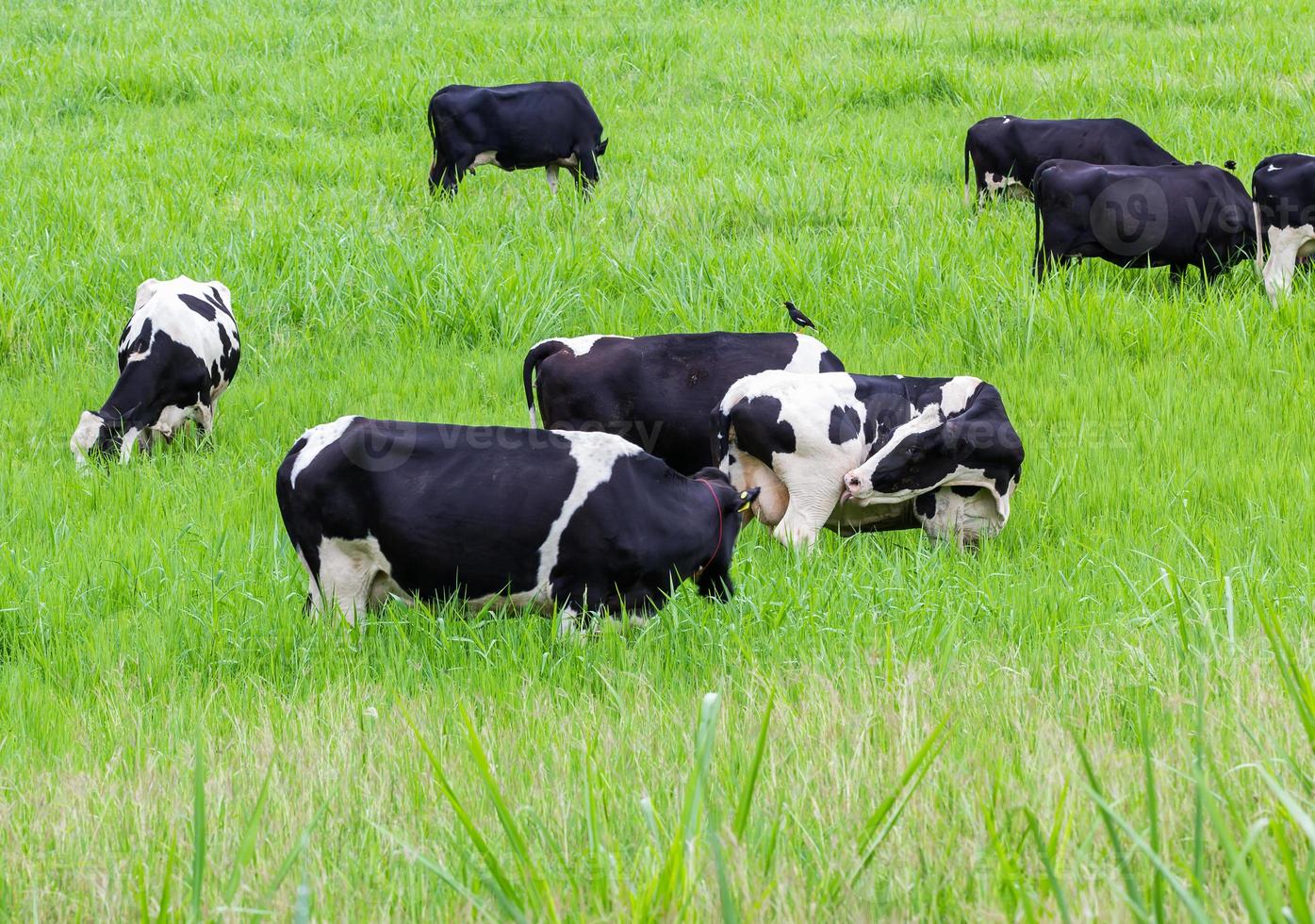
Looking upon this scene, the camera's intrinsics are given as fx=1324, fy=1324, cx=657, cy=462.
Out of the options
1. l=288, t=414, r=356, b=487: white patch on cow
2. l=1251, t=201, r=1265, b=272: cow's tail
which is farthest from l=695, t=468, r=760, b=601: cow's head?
l=1251, t=201, r=1265, b=272: cow's tail

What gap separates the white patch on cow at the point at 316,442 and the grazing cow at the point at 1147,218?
5572 mm

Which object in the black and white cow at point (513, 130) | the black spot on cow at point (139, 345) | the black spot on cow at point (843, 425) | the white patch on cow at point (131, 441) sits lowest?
the white patch on cow at point (131, 441)

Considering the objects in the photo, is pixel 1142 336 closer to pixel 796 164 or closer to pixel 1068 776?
pixel 796 164

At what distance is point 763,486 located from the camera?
5930 mm

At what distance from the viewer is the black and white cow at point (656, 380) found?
6234mm

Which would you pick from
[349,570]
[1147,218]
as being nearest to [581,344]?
[349,570]

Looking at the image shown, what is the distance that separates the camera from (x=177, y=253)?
9.51m

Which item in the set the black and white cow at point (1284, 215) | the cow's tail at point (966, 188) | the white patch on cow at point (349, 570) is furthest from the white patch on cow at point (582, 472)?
the cow's tail at point (966, 188)

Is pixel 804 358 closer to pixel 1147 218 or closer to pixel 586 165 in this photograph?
pixel 1147 218

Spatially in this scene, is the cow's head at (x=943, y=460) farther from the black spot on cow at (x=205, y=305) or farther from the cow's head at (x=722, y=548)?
the black spot on cow at (x=205, y=305)

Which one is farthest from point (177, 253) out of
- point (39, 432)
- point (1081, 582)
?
point (1081, 582)

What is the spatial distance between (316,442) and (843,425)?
2.28m

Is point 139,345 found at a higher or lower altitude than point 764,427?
higher

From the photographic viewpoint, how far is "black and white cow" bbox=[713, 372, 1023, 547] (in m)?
5.51
